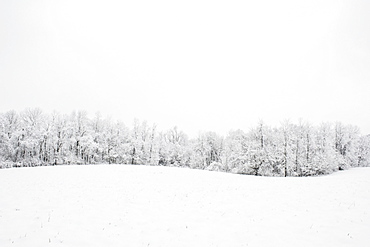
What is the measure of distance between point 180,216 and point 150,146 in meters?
50.1

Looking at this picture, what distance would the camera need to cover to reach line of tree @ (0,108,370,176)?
4269 centimetres

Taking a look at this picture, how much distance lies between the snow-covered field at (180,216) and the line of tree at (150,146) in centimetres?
2516

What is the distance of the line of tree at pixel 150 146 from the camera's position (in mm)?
42688

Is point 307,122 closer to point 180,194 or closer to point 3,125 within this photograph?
point 180,194

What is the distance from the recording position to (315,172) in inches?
1743

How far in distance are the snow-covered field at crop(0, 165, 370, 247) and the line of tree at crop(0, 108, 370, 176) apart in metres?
25.2

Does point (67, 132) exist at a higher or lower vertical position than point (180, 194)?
higher

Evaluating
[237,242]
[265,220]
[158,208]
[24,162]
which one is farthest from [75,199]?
[24,162]

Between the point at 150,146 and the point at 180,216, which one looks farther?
the point at 150,146

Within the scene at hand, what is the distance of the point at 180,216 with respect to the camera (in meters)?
11.3

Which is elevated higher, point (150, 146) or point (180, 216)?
point (150, 146)

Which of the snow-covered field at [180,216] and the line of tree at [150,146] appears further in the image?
the line of tree at [150,146]

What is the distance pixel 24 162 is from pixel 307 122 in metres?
66.1

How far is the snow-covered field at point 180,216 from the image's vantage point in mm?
8391
